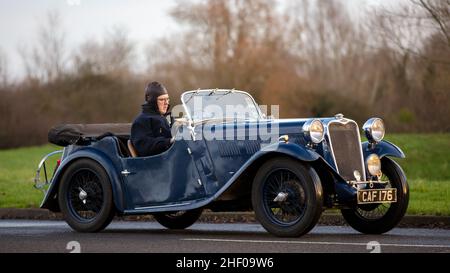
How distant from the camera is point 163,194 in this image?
1034 centimetres

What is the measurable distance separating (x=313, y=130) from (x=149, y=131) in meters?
2.27

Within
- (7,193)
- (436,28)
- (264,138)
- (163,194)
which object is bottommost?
(7,193)

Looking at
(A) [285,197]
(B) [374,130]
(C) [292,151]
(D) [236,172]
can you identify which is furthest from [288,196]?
(B) [374,130]

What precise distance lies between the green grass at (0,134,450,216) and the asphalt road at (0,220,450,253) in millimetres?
2560

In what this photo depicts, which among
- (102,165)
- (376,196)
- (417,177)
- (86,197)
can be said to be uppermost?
(102,165)

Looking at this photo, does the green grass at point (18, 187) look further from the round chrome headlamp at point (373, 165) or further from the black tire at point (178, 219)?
the round chrome headlamp at point (373, 165)

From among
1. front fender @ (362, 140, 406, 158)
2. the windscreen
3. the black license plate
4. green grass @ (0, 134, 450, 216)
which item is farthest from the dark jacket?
green grass @ (0, 134, 450, 216)

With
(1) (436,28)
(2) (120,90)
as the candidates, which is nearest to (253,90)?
(2) (120,90)

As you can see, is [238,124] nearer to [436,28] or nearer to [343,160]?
[343,160]

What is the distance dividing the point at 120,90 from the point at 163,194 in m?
39.0

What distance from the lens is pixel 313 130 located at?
9453 millimetres

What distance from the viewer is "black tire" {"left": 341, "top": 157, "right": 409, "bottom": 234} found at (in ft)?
32.6

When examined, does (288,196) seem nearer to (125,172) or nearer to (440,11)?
(125,172)

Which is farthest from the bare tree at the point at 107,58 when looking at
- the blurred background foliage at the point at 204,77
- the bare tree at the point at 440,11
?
the bare tree at the point at 440,11
